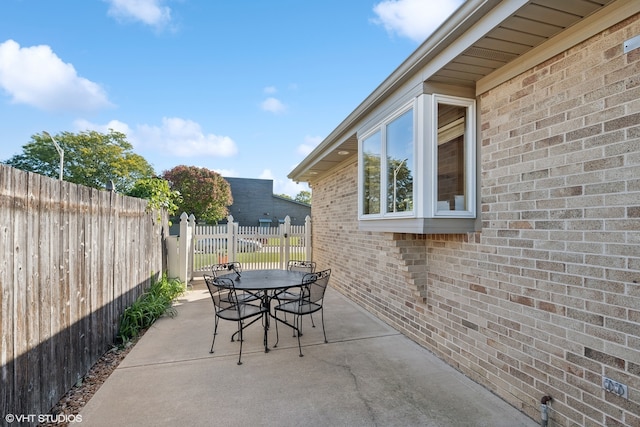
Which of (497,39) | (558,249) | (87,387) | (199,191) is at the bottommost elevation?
(87,387)

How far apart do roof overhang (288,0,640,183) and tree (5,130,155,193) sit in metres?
26.1

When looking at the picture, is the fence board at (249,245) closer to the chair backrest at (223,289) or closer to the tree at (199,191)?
the chair backrest at (223,289)

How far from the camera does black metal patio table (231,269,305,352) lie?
3879 millimetres

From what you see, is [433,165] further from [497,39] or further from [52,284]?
[52,284]

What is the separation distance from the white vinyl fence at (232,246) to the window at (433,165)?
5622mm

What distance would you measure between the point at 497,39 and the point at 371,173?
7.73 feet

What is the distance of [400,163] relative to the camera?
3.76 m

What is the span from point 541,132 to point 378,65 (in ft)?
24.0

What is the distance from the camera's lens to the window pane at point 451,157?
331cm

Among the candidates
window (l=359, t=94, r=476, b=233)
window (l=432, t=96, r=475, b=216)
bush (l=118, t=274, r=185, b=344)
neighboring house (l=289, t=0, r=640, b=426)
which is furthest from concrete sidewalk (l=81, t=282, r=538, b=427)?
window (l=432, t=96, r=475, b=216)

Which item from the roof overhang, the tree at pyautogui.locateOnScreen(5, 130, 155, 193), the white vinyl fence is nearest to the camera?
the roof overhang

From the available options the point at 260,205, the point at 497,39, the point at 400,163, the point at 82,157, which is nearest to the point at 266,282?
the point at 400,163

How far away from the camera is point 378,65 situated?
8.88m

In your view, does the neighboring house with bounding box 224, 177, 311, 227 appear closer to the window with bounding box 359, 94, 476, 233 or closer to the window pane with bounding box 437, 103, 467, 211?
the window with bounding box 359, 94, 476, 233
